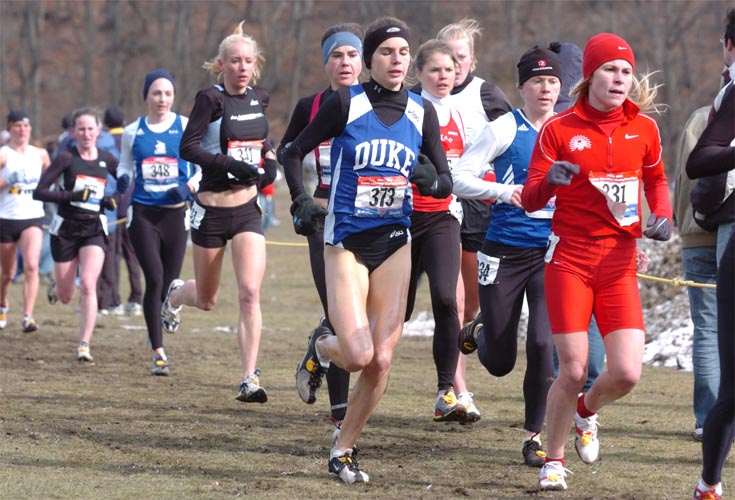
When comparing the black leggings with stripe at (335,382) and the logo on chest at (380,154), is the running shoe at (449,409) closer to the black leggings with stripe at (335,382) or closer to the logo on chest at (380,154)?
the black leggings with stripe at (335,382)

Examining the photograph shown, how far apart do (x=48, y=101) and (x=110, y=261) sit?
36.7 meters

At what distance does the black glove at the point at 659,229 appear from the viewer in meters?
5.76

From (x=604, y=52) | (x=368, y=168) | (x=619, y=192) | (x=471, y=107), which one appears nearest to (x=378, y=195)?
(x=368, y=168)

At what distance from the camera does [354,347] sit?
607 centimetres

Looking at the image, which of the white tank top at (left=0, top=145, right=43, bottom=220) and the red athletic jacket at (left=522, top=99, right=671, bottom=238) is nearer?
the red athletic jacket at (left=522, top=99, right=671, bottom=238)

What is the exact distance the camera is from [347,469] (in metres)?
6.26

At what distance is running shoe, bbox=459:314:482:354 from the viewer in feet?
24.7

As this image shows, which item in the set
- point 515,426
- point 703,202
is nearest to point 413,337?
point 515,426

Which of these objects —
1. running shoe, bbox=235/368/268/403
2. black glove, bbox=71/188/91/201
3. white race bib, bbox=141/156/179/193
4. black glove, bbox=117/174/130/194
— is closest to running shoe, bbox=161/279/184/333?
white race bib, bbox=141/156/179/193

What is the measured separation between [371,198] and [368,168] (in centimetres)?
15

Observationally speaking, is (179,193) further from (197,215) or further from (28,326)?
(28,326)

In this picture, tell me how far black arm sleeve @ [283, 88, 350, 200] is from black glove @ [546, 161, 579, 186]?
46.2 inches

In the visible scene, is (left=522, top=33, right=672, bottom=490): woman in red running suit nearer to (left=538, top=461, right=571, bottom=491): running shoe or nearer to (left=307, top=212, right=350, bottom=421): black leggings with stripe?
(left=538, top=461, right=571, bottom=491): running shoe

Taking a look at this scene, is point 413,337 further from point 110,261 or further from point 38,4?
point 38,4
